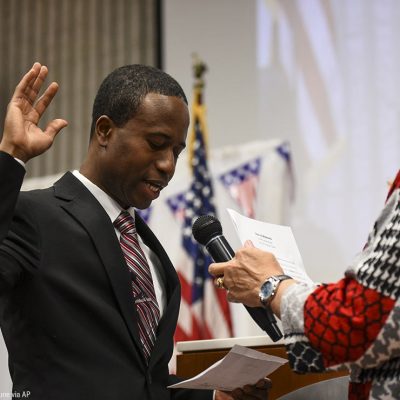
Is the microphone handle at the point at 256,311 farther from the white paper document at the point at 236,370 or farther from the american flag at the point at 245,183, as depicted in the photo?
the american flag at the point at 245,183

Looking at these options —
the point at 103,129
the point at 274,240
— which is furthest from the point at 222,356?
the point at 103,129

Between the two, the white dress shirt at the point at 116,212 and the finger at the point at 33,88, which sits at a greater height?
the finger at the point at 33,88

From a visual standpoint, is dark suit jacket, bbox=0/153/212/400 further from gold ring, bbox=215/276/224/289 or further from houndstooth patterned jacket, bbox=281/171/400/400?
houndstooth patterned jacket, bbox=281/171/400/400

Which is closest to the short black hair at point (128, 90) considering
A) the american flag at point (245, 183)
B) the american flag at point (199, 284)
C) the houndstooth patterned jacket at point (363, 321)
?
the houndstooth patterned jacket at point (363, 321)

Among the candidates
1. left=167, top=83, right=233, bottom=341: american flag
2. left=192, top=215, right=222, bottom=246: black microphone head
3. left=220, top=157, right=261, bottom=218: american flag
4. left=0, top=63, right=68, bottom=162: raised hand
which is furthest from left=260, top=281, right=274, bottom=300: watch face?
left=220, top=157, right=261, bottom=218: american flag

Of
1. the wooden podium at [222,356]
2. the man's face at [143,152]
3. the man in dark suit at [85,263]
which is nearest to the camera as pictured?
the man in dark suit at [85,263]

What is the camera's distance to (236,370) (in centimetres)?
205

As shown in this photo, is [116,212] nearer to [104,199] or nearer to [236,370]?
[104,199]

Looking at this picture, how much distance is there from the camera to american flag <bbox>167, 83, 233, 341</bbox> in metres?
5.73

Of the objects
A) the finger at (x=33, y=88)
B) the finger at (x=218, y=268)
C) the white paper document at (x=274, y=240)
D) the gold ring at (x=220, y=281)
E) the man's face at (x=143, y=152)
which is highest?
the finger at (x=33, y=88)

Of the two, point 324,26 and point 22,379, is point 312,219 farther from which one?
Answer: point 22,379

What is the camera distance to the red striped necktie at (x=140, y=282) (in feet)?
6.94

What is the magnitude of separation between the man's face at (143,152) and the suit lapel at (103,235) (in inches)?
3.8

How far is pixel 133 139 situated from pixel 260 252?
54 centimetres
